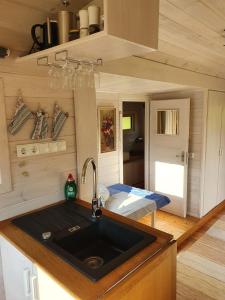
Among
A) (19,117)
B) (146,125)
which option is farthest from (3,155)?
(146,125)

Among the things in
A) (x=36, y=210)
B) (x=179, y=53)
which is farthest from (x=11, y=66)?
(x=179, y=53)

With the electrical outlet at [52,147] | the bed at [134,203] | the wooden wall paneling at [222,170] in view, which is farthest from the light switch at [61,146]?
the wooden wall paneling at [222,170]

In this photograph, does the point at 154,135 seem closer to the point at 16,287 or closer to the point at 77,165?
the point at 77,165

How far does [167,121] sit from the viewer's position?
11.7ft

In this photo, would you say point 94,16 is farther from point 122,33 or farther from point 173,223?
point 173,223

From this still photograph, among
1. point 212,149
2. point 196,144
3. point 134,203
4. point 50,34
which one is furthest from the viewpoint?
point 212,149

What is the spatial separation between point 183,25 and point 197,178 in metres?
2.40

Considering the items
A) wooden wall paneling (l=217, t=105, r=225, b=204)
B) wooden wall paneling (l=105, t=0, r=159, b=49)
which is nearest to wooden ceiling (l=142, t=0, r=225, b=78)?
wooden wall paneling (l=105, t=0, r=159, b=49)

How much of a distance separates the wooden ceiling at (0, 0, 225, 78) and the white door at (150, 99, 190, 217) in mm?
1417

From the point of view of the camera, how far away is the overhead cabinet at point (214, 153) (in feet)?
11.2

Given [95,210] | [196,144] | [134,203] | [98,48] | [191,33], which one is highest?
[191,33]

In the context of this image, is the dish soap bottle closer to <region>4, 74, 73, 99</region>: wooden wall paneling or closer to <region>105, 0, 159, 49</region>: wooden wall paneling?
<region>4, 74, 73, 99</region>: wooden wall paneling

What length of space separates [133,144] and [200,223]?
2.33 metres

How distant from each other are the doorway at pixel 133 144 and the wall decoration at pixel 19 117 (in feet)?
11.0
